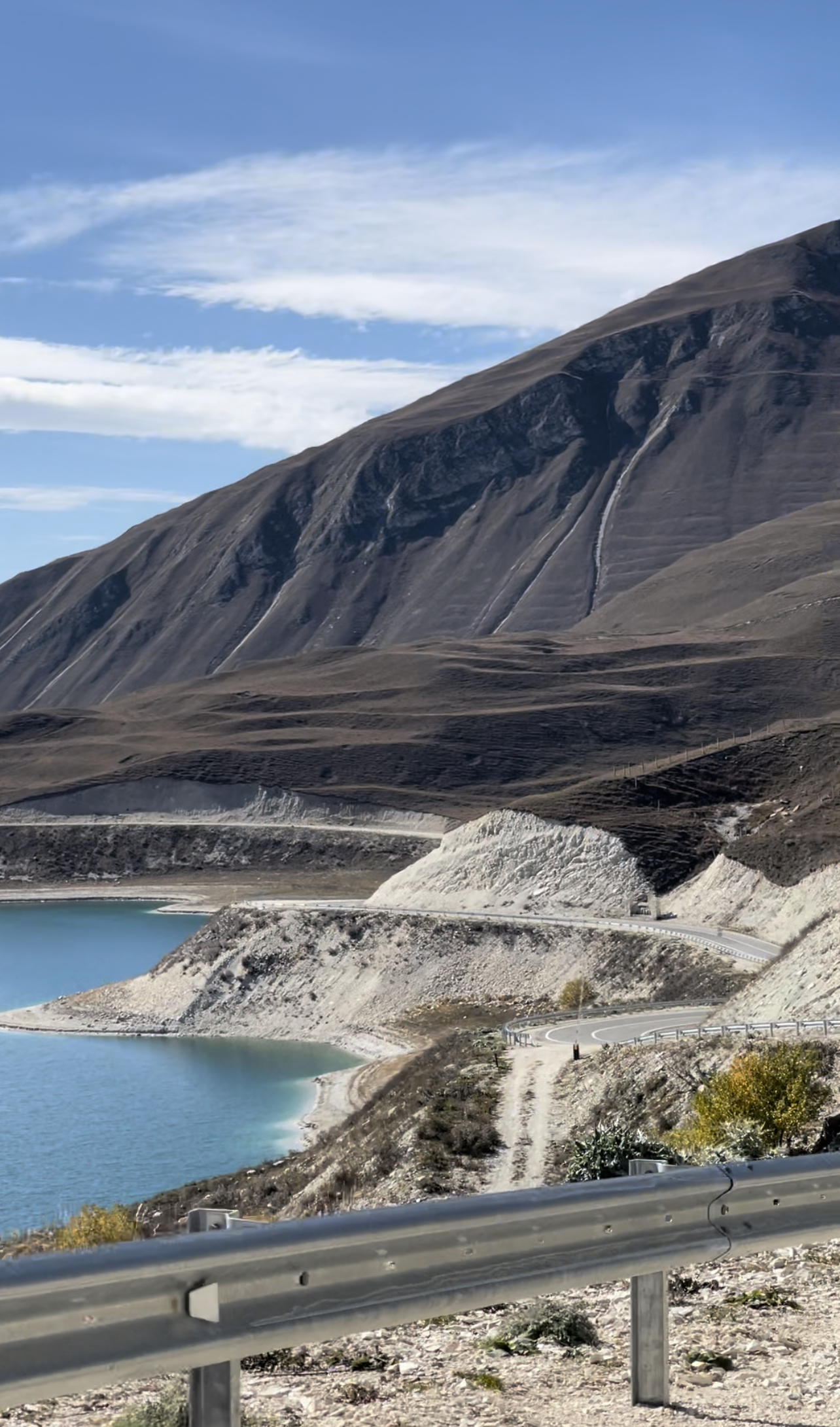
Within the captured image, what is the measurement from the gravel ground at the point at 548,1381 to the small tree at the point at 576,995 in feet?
182

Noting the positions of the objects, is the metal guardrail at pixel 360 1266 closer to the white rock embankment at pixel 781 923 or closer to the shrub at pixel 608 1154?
the shrub at pixel 608 1154

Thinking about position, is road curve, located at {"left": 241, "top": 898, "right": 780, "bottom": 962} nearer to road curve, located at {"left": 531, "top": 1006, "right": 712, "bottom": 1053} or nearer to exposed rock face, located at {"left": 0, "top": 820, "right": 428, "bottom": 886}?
road curve, located at {"left": 531, "top": 1006, "right": 712, "bottom": 1053}

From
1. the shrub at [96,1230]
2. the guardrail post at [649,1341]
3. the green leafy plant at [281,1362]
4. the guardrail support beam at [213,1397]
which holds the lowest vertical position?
the shrub at [96,1230]

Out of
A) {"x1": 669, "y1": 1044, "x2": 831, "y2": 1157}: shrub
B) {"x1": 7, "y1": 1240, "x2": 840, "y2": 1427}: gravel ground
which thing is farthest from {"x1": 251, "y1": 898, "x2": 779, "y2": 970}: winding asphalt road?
{"x1": 7, "y1": 1240, "x2": 840, "y2": 1427}: gravel ground

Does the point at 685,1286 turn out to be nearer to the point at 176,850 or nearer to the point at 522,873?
the point at 522,873

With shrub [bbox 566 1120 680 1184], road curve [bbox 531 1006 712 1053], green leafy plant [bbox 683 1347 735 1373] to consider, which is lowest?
road curve [bbox 531 1006 712 1053]

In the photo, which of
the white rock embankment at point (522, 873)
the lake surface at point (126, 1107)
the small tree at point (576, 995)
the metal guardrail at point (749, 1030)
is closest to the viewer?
the metal guardrail at point (749, 1030)

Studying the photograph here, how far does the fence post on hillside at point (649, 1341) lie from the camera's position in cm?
661

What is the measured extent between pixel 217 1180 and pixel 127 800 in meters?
117

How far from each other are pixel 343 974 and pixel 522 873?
36.5ft

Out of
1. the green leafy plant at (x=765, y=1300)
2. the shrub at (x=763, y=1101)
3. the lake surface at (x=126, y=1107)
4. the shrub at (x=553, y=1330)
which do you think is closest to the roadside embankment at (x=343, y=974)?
the lake surface at (x=126, y=1107)

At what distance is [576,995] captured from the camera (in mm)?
65000

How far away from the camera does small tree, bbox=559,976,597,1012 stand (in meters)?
64.2

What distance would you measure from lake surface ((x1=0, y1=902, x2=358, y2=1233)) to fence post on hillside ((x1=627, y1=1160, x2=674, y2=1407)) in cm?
3321
